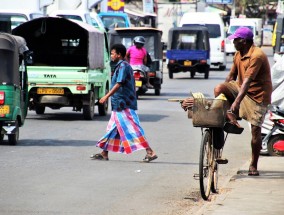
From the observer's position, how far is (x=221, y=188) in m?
12.4

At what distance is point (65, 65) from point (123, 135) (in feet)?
28.6

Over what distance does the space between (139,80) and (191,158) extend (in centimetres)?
1339

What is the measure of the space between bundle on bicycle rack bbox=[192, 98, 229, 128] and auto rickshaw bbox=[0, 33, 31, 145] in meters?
5.95

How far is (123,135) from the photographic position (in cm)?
1538

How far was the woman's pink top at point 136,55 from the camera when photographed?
29.0 m

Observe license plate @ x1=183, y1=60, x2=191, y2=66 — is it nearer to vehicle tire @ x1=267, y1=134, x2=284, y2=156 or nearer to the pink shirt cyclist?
the pink shirt cyclist

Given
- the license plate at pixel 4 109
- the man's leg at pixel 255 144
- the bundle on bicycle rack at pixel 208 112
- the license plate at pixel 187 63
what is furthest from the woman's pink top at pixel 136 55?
the bundle on bicycle rack at pixel 208 112

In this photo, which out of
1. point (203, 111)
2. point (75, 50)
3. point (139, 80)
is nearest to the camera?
point (203, 111)

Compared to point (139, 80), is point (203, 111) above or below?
above

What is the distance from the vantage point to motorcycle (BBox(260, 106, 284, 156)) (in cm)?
1499

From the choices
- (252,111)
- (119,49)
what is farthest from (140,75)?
(252,111)

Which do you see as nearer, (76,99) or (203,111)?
(203,111)

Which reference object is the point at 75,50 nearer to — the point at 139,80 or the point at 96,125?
the point at 96,125

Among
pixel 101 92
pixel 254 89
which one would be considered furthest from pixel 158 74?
pixel 254 89
